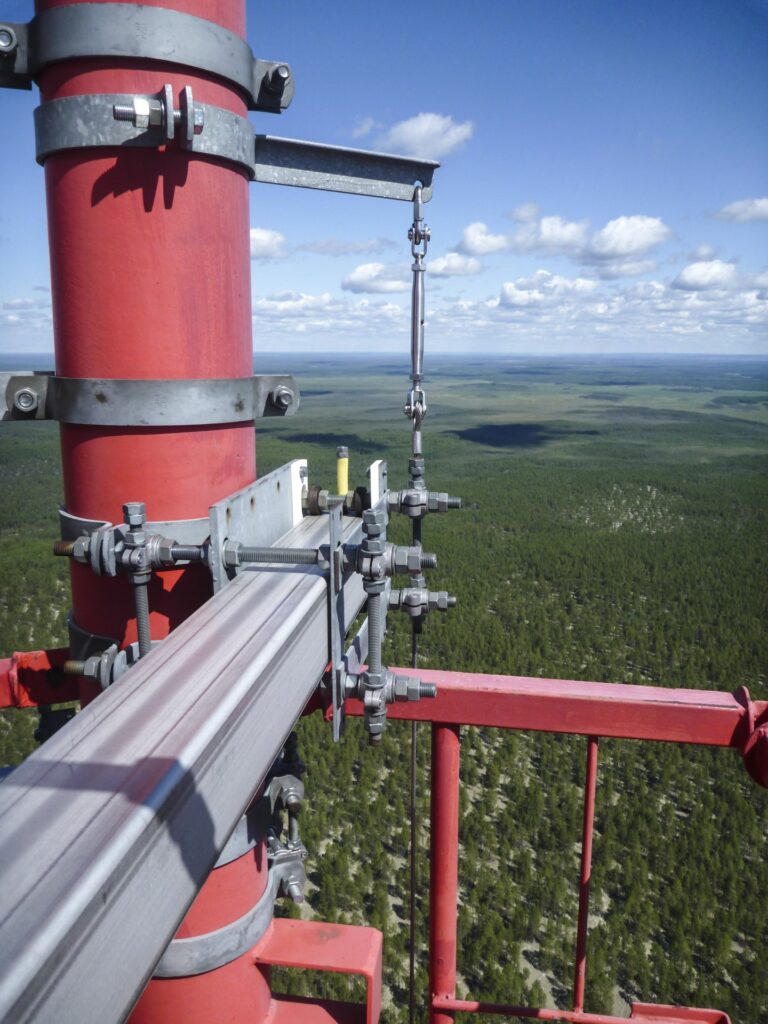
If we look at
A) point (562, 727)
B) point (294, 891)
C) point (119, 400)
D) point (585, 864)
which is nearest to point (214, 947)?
point (294, 891)

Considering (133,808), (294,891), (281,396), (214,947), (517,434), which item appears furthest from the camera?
(517,434)

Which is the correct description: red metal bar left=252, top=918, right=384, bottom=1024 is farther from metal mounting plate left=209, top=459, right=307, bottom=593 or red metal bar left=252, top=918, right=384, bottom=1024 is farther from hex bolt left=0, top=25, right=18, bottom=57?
hex bolt left=0, top=25, right=18, bottom=57

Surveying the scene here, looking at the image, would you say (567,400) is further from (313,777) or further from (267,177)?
(267,177)

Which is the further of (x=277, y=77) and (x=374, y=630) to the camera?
(x=277, y=77)

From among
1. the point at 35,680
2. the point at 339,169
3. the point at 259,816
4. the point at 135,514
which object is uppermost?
the point at 339,169

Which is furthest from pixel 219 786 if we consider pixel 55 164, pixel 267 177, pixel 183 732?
pixel 267 177

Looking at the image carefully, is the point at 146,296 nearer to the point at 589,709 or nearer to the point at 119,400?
the point at 119,400

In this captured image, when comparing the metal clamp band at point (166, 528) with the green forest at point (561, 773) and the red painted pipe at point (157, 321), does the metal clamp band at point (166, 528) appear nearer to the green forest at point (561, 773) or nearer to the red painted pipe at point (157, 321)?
the red painted pipe at point (157, 321)
